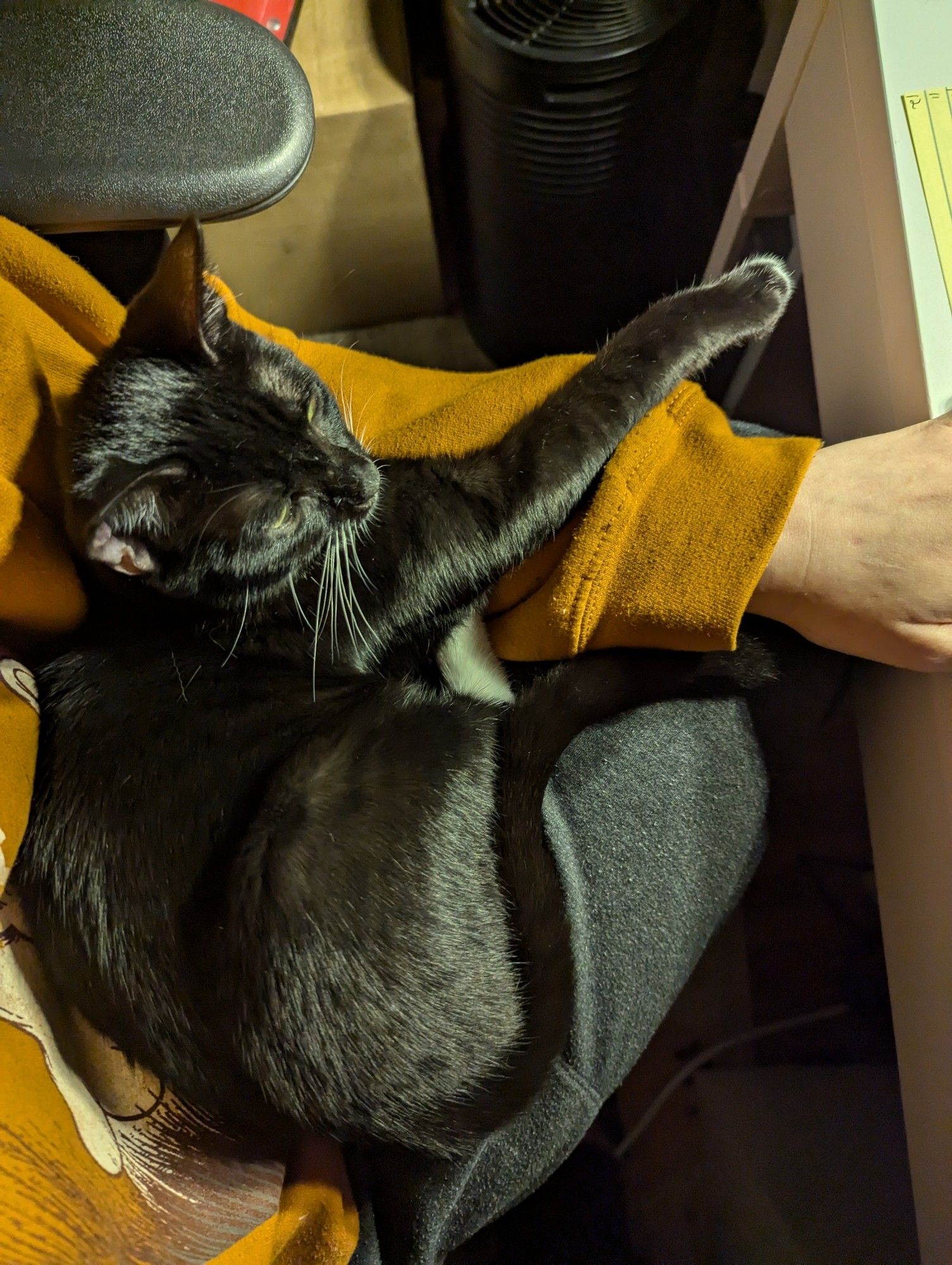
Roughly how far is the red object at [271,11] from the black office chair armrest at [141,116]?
1.76ft

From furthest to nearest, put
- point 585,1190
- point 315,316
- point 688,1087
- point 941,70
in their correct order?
point 315,316, point 688,1087, point 585,1190, point 941,70

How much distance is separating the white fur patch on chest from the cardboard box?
0.66m

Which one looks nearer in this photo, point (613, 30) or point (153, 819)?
point (153, 819)

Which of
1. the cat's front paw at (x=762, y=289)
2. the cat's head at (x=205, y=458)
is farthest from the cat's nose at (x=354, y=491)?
the cat's front paw at (x=762, y=289)

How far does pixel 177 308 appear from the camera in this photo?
71 centimetres

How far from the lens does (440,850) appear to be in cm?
75

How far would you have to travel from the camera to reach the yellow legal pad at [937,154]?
584 millimetres

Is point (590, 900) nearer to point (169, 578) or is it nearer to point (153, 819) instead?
point (153, 819)

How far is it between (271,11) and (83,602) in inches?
A: 38.5

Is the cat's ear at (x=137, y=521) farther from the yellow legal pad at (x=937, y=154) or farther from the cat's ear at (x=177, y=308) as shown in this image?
the yellow legal pad at (x=937, y=154)

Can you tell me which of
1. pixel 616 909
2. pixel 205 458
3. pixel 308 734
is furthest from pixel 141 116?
pixel 616 909

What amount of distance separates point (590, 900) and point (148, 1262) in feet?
1.53

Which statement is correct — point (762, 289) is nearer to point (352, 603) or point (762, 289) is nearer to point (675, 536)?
point (675, 536)

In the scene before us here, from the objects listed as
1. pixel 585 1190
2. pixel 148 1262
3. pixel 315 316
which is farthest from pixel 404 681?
pixel 315 316
